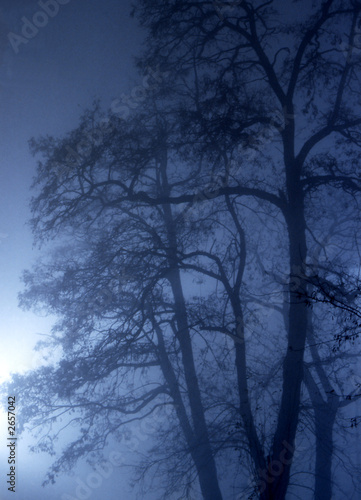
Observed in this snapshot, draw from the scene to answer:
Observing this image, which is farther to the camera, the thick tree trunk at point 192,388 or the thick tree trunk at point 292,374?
the thick tree trunk at point 192,388

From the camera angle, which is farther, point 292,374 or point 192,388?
point 192,388

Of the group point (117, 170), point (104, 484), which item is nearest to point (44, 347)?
point (117, 170)

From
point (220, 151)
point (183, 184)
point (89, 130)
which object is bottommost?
point (220, 151)

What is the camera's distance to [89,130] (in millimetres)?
6711

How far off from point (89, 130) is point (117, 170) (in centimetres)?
87

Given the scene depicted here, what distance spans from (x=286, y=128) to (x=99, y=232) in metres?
5.16

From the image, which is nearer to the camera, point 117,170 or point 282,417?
point 282,417

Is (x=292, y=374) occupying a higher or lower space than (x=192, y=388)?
lower

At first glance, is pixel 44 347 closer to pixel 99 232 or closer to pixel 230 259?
pixel 99 232

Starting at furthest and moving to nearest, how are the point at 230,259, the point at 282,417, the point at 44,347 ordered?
the point at 44,347
the point at 230,259
the point at 282,417

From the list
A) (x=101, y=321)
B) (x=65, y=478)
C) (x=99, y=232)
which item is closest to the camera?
(x=101, y=321)

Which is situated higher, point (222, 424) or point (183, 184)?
point (183, 184)

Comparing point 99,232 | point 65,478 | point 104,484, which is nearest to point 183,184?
point 99,232

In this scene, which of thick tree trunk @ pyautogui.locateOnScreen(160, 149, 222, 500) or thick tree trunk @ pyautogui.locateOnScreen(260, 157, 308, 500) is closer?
thick tree trunk @ pyautogui.locateOnScreen(260, 157, 308, 500)
